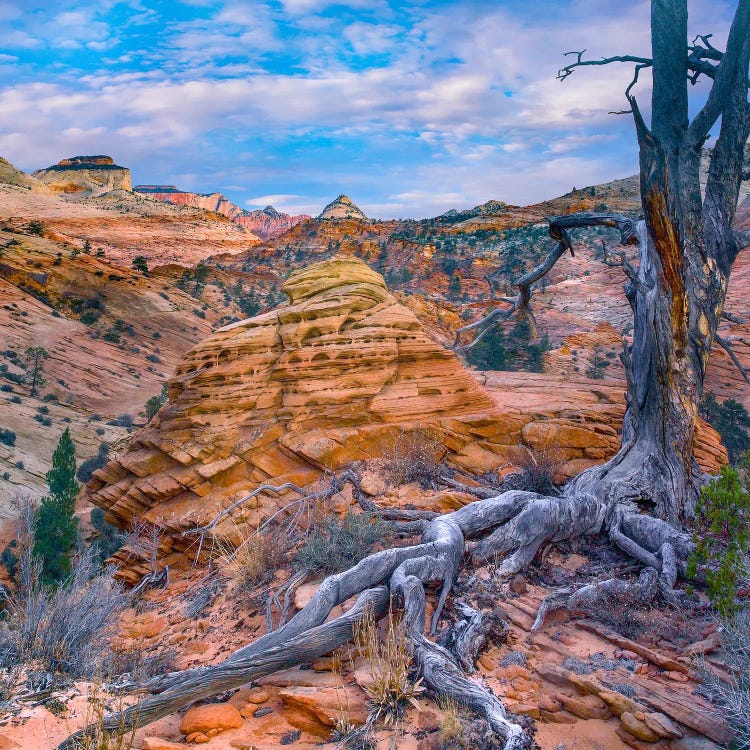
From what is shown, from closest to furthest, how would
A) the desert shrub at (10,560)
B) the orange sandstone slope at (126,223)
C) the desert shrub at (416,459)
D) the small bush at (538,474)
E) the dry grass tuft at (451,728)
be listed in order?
the dry grass tuft at (451,728) → the small bush at (538,474) → the desert shrub at (416,459) → the desert shrub at (10,560) → the orange sandstone slope at (126,223)

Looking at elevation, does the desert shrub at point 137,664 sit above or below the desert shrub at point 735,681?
below

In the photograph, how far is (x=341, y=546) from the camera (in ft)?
16.9

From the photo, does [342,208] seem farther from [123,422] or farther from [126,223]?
[123,422]

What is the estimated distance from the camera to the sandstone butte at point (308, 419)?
27.0 ft

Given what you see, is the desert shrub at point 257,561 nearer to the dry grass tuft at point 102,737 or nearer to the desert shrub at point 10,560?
the dry grass tuft at point 102,737

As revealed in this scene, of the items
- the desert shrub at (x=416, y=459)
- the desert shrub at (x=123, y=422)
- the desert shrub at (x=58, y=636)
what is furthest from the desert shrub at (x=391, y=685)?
the desert shrub at (x=123, y=422)

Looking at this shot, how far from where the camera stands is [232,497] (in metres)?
7.85

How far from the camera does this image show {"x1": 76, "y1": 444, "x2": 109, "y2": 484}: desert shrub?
17.0 metres

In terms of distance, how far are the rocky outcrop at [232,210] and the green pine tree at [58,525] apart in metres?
133

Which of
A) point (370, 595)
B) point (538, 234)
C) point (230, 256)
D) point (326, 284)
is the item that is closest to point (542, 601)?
point (370, 595)

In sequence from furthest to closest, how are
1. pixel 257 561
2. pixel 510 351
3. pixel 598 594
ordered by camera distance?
pixel 510 351, pixel 257 561, pixel 598 594

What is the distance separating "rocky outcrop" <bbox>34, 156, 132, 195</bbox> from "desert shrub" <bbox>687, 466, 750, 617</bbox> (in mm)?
123209

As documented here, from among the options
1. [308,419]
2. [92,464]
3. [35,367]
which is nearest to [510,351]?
[308,419]

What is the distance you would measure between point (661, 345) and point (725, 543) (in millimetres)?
2717
